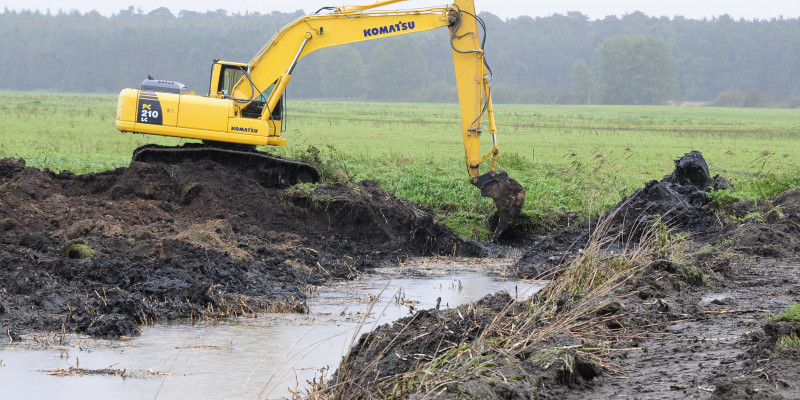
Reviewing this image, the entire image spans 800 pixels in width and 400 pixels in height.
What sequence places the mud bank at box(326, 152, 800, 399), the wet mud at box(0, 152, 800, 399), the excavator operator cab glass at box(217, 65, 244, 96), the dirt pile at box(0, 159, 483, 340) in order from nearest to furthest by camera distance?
the mud bank at box(326, 152, 800, 399)
the wet mud at box(0, 152, 800, 399)
the dirt pile at box(0, 159, 483, 340)
the excavator operator cab glass at box(217, 65, 244, 96)

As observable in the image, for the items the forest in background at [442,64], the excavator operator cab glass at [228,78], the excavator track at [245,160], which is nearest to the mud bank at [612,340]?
the excavator track at [245,160]

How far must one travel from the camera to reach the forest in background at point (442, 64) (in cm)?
12212

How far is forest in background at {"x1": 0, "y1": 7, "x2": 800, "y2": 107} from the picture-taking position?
401 ft

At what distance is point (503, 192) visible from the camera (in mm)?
15430

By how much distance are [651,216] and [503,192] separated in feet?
9.20

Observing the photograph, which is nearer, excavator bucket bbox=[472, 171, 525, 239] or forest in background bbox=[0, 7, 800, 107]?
excavator bucket bbox=[472, 171, 525, 239]

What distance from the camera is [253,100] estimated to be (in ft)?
55.3

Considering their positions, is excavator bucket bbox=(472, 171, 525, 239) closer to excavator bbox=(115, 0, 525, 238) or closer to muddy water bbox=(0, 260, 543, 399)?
excavator bbox=(115, 0, 525, 238)

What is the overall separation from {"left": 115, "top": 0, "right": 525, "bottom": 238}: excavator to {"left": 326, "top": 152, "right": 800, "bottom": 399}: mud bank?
5.29m

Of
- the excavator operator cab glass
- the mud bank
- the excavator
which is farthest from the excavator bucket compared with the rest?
the excavator operator cab glass

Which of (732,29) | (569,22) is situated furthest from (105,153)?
(569,22)

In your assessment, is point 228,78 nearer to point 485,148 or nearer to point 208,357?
point 208,357

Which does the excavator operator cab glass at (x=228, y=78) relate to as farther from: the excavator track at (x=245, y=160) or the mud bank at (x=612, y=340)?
the mud bank at (x=612, y=340)

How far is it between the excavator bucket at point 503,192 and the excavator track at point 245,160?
3.61 m
